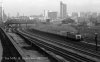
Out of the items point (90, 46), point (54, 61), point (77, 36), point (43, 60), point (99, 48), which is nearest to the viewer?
point (54, 61)

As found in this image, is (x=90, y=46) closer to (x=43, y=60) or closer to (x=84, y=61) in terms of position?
(x=84, y=61)

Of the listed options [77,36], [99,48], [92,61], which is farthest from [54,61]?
[77,36]

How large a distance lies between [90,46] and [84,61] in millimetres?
10772

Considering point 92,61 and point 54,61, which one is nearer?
point 54,61

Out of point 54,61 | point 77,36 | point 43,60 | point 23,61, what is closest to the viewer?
point 23,61

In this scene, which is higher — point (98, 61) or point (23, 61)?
point (23, 61)

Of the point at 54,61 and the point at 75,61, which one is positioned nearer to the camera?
the point at 54,61

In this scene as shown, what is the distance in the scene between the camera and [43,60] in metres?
15.3

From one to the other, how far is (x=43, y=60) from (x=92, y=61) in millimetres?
4288

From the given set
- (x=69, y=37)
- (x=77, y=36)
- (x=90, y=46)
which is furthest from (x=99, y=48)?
(x=69, y=37)

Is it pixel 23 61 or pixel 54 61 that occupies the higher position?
pixel 23 61

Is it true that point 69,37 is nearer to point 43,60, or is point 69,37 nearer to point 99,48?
point 99,48

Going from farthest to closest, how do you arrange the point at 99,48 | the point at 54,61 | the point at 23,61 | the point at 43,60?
the point at 99,48, the point at 43,60, the point at 54,61, the point at 23,61

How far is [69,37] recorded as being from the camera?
1382 inches
